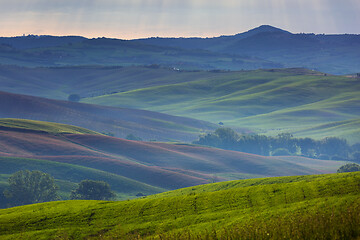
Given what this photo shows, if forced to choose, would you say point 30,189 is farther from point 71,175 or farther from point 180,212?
point 180,212

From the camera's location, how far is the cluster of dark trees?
13238 centimetres

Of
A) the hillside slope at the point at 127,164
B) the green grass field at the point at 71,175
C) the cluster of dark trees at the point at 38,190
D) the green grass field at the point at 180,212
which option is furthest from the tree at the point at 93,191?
the green grass field at the point at 180,212

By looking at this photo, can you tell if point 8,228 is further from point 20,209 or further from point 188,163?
point 188,163

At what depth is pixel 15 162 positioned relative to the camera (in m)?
170

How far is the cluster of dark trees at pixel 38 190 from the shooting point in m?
132

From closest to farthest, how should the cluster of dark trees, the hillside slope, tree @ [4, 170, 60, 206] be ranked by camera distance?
tree @ [4, 170, 60, 206], the cluster of dark trees, the hillside slope

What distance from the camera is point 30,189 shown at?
134m

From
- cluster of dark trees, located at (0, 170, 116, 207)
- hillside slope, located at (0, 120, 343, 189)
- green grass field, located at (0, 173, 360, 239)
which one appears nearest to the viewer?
green grass field, located at (0, 173, 360, 239)

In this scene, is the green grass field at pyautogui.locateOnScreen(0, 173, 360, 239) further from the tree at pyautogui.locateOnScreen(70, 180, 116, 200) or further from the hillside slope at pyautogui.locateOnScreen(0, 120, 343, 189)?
the hillside slope at pyautogui.locateOnScreen(0, 120, 343, 189)

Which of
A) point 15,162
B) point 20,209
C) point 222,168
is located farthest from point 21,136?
point 20,209

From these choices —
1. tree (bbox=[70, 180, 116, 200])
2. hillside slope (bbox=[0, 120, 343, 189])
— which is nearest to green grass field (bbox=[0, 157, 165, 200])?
hillside slope (bbox=[0, 120, 343, 189])

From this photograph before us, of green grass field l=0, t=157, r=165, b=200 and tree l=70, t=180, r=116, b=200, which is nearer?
tree l=70, t=180, r=116, b=200

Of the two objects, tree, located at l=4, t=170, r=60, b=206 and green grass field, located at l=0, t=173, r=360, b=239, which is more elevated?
green grass field, located at l=0, t=173, r=360, b=239

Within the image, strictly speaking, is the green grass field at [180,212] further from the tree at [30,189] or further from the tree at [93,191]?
the tree at [30,189]
